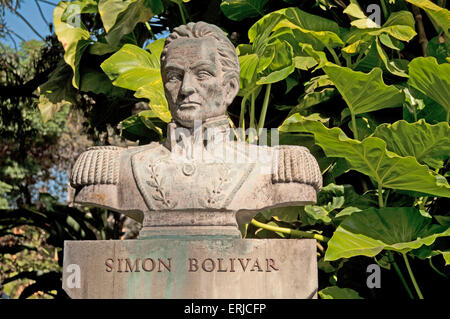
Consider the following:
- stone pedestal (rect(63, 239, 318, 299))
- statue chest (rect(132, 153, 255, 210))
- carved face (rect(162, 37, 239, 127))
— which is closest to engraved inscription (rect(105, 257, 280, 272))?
stone pedestal (rect(63, 239, 318, 299))

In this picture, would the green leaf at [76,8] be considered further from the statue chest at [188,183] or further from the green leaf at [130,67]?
the statue chest at [188,183]

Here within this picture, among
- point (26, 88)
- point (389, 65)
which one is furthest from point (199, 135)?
point (26, 88)

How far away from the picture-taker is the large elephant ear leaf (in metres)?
3.44

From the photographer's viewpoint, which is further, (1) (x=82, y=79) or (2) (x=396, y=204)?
(1) (x=82, y=79)

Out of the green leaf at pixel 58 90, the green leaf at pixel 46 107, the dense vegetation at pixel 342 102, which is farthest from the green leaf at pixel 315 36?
the green leaf at pixel 46 107

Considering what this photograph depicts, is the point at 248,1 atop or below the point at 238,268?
atop

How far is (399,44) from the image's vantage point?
430 centimetres

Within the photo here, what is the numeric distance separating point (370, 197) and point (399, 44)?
108cm

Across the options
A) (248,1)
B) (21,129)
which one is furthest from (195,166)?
(21,129)

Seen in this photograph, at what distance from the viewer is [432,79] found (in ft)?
11.7

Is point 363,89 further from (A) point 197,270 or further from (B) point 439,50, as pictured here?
(A) point 197,270

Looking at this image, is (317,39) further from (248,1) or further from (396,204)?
(396,204)

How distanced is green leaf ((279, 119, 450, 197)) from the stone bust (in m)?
0.50

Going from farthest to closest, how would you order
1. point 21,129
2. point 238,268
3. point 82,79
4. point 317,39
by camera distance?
point 21,129 < point 82,79 < point 317,39 < point 238,268
